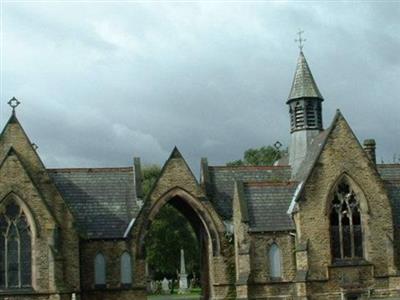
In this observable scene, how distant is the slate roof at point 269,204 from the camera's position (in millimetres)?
36969

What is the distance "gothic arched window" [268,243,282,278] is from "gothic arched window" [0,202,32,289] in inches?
485

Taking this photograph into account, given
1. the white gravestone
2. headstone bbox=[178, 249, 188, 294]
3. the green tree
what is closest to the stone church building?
headstone bbox=[178, 249, 188, 294]

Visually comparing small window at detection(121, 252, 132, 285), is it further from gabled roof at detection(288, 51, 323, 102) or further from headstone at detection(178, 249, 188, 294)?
headstone at detection(178, 249, 188, 294)

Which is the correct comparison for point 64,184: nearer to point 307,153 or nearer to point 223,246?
point 223,246

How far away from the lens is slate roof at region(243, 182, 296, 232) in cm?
3697

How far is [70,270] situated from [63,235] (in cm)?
181

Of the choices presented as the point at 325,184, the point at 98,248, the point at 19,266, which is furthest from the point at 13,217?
the point at 325,184

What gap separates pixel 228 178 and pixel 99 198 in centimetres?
810

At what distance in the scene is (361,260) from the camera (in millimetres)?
36031

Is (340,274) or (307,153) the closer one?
(340,274)

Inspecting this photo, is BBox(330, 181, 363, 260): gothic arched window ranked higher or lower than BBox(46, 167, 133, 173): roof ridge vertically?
lower

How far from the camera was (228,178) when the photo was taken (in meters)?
42.4

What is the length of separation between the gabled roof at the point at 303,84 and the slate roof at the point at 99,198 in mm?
12106

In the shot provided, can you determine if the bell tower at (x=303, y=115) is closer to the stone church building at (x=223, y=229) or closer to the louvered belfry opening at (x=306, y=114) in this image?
the louvered belfry opening at (x=306, y=114)
